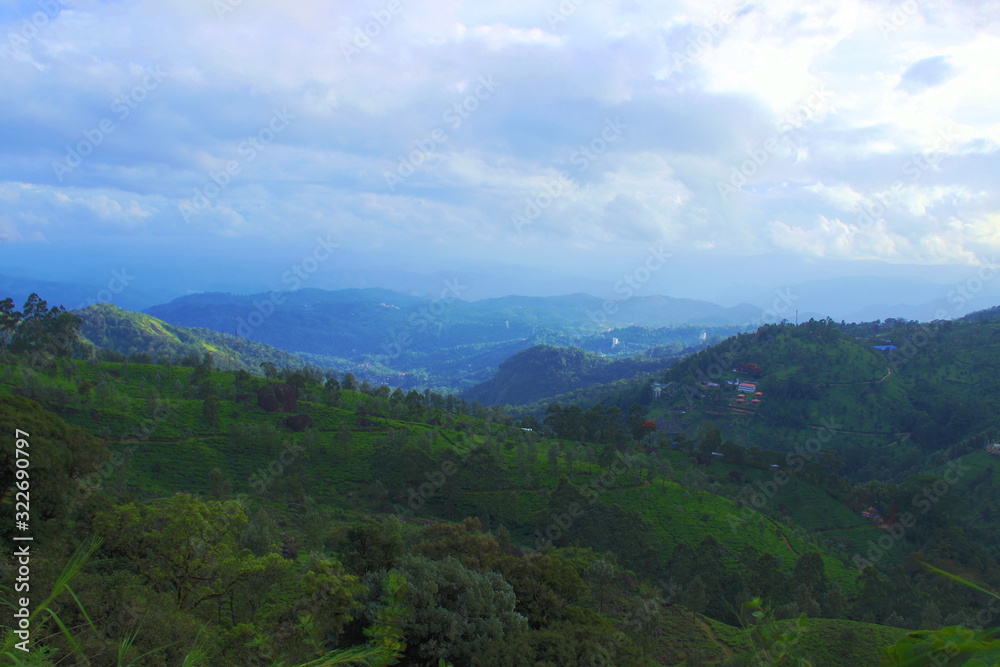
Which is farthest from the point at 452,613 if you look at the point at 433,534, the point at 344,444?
the point at 344,444

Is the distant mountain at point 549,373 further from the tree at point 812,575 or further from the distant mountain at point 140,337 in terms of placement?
the tree at point 812,575

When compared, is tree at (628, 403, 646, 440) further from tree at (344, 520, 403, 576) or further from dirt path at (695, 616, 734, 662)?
tree at (344, 520, 403, 576)

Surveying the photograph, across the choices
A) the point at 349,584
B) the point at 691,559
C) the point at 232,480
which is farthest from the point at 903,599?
the point at 232,480

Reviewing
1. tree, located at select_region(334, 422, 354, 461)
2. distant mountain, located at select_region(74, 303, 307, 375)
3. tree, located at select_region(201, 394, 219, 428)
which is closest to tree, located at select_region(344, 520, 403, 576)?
tree, located at select_region(334, 422, 354, 461)

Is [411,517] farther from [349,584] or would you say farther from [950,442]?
[950,442]

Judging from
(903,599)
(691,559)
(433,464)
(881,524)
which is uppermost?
(433,464)
